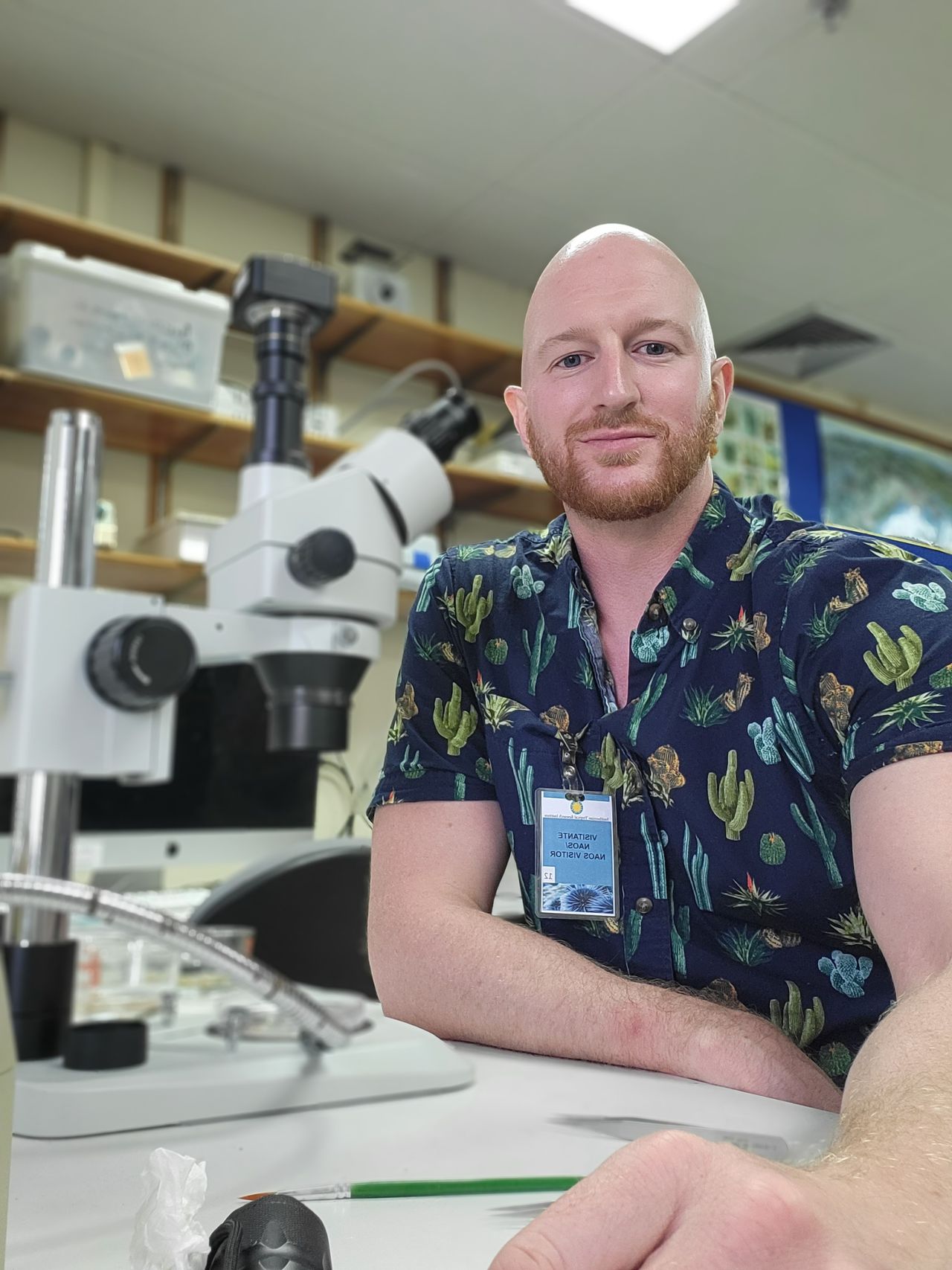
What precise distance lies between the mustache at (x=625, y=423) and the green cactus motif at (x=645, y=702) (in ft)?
0.56

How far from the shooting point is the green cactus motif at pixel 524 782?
0.42 m

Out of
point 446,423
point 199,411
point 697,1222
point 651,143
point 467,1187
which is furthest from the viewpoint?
point 199,411

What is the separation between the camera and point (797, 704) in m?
0.48

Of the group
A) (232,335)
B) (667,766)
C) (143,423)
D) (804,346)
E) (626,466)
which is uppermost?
(143,423)

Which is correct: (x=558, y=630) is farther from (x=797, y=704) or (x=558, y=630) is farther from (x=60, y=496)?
(x=60, y=496)

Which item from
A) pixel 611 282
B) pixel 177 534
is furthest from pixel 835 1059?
pixel 177 534

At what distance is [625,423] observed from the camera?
14.2 inches

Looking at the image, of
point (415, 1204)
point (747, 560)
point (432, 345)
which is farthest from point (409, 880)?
point (432, 345)

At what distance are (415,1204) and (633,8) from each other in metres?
0.84

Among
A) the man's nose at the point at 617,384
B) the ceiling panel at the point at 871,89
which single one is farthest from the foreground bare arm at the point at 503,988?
the ceiling panel at the point at 871,89

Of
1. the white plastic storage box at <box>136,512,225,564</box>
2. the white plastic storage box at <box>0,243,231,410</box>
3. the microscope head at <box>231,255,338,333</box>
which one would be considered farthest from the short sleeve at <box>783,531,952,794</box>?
the white plastic storage box at <box>0,243,231,410</box>

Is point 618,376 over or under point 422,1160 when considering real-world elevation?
over

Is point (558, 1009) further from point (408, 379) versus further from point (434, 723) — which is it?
point (408, 379)

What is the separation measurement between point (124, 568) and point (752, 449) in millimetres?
1233
